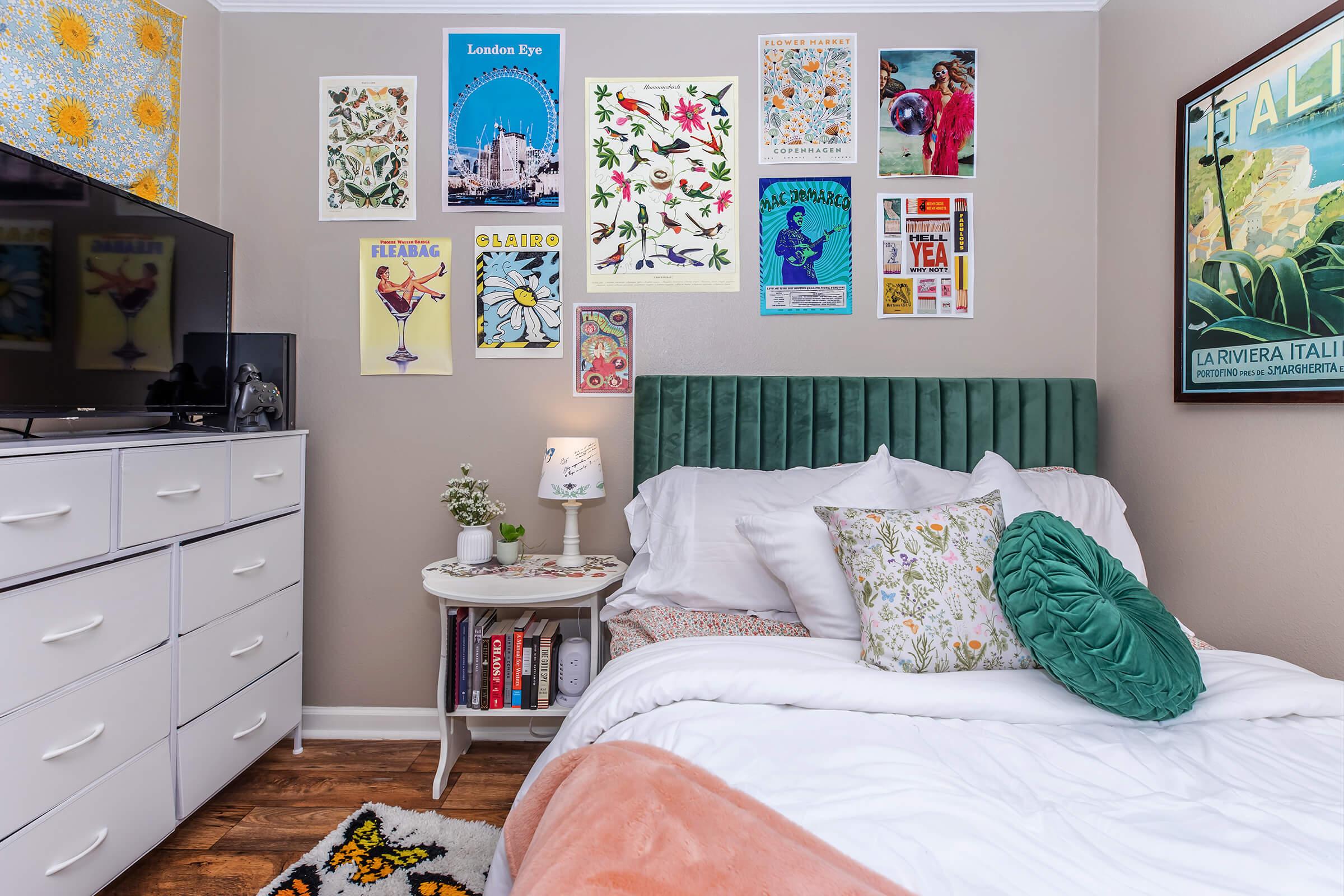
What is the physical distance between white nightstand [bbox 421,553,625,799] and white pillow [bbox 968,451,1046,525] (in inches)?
41.9

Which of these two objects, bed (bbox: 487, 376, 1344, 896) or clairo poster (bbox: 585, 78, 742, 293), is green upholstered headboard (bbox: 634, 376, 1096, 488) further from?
bed (bbox: 487, 376, 1344, 896)

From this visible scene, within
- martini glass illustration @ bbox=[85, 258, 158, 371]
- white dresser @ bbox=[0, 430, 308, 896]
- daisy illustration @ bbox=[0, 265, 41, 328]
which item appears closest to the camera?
white dresser @ bbox=[0, 430, 308, 896]

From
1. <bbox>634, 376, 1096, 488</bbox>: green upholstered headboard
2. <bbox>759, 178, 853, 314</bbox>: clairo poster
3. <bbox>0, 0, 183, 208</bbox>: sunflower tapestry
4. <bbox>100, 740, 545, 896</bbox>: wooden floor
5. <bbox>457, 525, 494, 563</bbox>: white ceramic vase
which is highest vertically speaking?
<bbox>0, 0, 183, 208</bbox>: sunflower tapestry

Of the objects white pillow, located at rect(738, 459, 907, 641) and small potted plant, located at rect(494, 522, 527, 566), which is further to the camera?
small potted plant, located at rect(494, 522, 527, 566)

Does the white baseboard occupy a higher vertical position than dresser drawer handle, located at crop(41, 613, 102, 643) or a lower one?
lower

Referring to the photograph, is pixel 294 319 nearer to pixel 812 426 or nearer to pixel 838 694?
pixel 812 426

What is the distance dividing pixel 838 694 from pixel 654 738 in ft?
1.18

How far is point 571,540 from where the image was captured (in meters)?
2.18

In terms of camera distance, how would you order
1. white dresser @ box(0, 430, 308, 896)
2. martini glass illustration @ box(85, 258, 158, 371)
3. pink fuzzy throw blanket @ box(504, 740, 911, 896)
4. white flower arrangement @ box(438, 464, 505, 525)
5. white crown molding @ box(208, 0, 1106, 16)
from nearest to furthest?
1. pink fuzzy throw blanket @ box(504, 740, 911, 896)
2. white dresser @ box(0, 430, 308, 896)
3. martini glass illustration @ box(85, 258, 158, 371)
4. white flower arrangement @ box(438, 464, 505, 525)
5. white crown molding @ box(208, 0, 1106, 16)

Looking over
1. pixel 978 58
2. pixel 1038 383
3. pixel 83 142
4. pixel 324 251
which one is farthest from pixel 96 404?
pixel 978 58

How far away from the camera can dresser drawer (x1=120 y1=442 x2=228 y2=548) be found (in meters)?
1.48

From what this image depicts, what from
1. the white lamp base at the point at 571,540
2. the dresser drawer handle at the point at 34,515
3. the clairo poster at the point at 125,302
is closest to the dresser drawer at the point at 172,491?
the dresser drawer handle at the point at 34,515

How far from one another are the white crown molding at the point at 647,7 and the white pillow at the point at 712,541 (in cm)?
165

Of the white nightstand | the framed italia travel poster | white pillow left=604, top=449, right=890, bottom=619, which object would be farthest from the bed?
the framed italia travel poster
